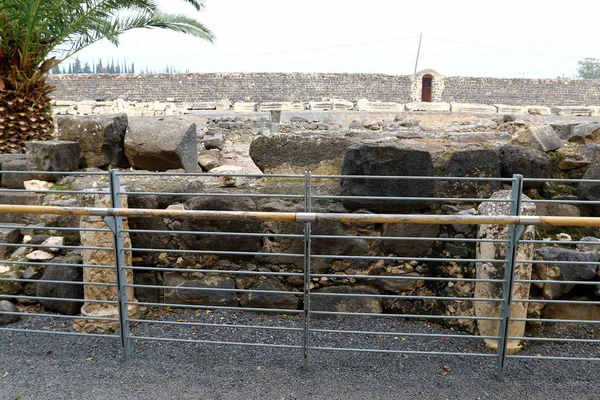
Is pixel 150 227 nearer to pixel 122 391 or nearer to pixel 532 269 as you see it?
pixel 122 391

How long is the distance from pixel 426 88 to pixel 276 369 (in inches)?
976

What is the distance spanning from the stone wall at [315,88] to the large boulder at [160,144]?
1823 cm

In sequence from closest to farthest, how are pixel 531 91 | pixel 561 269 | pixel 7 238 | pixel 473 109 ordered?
pixel 561 269
pixel 7 238
pixel 473 109
pixel 531 91

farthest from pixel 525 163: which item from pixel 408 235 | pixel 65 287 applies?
pixel 65 287

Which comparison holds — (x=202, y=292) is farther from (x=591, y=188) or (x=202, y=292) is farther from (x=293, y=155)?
(x=591, y=188)

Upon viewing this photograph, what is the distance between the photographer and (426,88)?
26.3m

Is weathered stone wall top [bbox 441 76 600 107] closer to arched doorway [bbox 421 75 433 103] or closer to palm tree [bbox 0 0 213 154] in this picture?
arched doorway [bbox 421 75 433 103]

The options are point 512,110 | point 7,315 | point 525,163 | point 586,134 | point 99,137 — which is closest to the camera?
point 7,315

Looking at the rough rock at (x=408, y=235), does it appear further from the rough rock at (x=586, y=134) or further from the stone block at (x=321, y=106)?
the stone block at (x=321, y=106)

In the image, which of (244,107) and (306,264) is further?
(244,107)

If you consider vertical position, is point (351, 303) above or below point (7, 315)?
above

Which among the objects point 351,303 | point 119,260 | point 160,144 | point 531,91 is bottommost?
point 351,303

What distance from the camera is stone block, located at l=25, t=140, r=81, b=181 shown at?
5438mm

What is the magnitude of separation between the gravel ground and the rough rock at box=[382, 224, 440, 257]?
64 cm
